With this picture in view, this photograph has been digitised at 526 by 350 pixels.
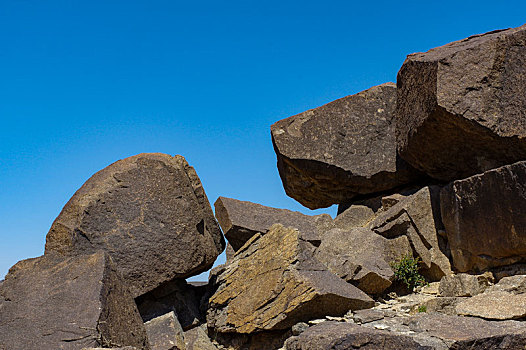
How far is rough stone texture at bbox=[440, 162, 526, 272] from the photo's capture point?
243 inches

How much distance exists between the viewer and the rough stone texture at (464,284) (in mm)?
6219

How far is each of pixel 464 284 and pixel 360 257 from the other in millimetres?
1264

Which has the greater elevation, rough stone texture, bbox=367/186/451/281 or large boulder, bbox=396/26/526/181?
large boulder, bbox=396/26/526/181

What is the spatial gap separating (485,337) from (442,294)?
2165 millimetres

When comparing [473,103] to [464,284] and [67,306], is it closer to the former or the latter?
[464,284]

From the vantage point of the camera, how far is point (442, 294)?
6.51 m

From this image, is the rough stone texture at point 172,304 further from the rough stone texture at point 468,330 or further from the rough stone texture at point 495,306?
the rough stone texture at point 495,306

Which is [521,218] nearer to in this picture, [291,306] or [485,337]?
[485,337]

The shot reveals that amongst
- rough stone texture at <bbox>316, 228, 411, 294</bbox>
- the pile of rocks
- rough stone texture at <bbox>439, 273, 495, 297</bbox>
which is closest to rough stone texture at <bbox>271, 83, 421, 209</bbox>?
the pile of rocks

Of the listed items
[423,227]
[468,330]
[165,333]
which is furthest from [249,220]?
[468,330]

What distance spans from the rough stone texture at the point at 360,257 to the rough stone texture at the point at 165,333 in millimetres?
1851

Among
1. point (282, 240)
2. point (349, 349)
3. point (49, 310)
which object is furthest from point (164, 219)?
point (349, 349)

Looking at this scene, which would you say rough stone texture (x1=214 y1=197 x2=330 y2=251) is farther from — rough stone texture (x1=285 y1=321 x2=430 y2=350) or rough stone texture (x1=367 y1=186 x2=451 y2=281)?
rough stone texture (x1=285 y1=321 x2=430 y2=350)

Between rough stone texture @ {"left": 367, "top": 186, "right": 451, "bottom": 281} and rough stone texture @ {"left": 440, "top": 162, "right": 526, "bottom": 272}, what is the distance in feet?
0.59
